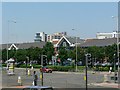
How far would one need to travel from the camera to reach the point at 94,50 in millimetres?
94312

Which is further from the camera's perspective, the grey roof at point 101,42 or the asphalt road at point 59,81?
the grey roof at point 101,42

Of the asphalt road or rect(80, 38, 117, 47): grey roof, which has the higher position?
rect(80, 38, 117, 47): grey roof

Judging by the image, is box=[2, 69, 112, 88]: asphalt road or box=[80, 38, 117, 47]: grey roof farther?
box=[80, 38, 117, 47]: grey roof

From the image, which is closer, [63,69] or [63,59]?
[63,69]

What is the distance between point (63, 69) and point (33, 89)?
65401 millimetres

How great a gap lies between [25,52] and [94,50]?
80.9 feet

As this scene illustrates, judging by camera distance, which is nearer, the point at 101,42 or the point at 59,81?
the point at 59,81

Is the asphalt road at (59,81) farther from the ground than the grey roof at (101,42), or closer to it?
closer to it

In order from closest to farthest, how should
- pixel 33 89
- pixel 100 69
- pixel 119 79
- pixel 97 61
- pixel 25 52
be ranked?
pixel 33 89, pixel 119 79, pixel 100 69, pixel 97 61, pixel 25 52

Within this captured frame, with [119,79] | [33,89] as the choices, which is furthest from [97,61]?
[33,89]

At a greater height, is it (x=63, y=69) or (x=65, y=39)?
(x=65, y=39)

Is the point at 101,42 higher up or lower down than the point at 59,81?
higher up

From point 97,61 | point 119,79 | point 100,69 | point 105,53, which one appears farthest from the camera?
point 97,61

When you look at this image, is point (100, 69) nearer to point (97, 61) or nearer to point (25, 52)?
point (97, 61)
